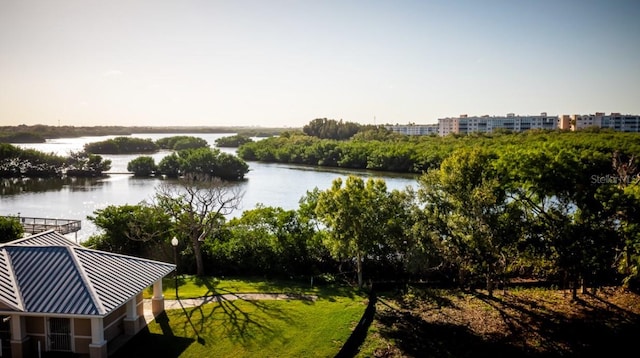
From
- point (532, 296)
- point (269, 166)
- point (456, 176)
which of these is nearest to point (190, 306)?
point (456, 176)

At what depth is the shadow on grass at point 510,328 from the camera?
16.5 metres

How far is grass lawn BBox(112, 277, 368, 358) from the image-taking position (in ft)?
50.7

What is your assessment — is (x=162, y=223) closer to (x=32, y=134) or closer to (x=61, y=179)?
(x=61, y=179)

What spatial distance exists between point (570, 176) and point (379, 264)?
9.86 m

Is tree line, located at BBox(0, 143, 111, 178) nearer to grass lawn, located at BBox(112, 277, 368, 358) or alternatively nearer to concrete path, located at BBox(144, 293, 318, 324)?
grass lawn, located at BBox(112, 277, 368, 358)

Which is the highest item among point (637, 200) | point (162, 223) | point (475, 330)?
point (637, 200)

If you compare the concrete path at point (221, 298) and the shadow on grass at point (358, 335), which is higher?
the concrete path at point (221, 298)

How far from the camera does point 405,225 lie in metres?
23.5

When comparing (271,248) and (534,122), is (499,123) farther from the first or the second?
(271,248)

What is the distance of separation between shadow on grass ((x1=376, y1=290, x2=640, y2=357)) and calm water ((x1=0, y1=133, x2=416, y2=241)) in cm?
1834

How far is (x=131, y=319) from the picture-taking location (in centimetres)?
1634

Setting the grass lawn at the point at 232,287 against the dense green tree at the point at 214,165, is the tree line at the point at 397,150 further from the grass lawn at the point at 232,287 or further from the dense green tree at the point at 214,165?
the grass lawn at the point at 232,287

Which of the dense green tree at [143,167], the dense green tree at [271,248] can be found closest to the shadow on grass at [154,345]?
the dense green tree at [271,248]

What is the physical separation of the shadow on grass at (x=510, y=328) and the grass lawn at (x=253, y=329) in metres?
1.76
